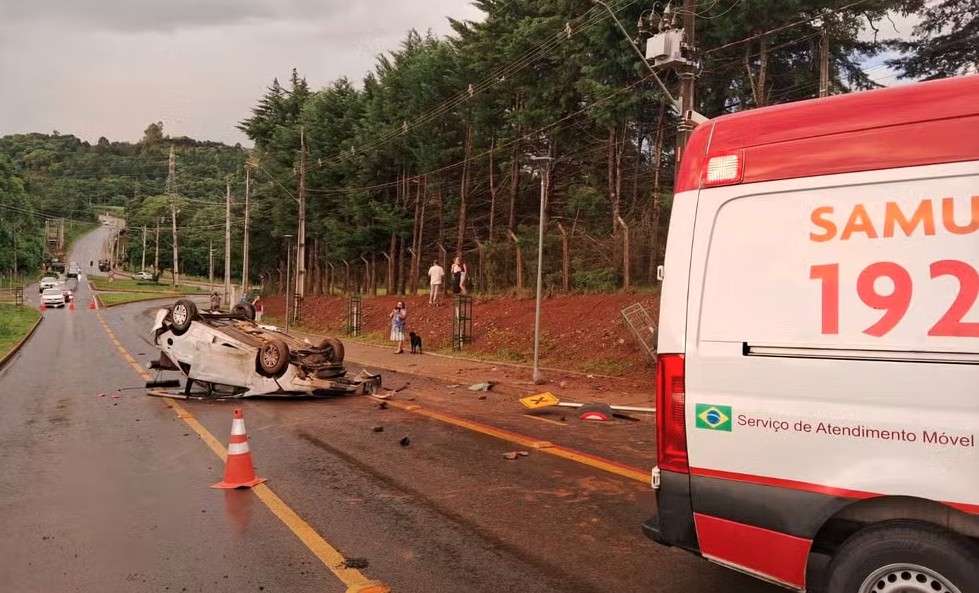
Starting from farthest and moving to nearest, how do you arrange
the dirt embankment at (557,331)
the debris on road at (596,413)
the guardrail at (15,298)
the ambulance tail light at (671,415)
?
the guardrail at (15,298) < the dirt embankment at (557,331) < the debris on road at (596,413) < the ambulance tail light at (671,415)

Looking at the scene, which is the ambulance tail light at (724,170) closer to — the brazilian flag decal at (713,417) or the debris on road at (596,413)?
the brazilian flag decal at (713,417)

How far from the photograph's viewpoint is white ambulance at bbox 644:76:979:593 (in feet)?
8.87

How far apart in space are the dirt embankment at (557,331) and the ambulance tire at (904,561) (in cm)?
1181

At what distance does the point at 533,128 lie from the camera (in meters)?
27.4

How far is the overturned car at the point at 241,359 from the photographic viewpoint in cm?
1195

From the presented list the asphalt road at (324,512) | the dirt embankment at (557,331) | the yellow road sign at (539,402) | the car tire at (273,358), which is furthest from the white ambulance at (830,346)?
the dirt embankment at (557,331)

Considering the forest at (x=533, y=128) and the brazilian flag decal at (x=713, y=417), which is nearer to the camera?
the brazilian flag decal at (x=713, y=417)

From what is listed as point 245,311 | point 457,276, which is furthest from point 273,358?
point 457,276

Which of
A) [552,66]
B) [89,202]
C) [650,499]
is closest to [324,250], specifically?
[552,66]

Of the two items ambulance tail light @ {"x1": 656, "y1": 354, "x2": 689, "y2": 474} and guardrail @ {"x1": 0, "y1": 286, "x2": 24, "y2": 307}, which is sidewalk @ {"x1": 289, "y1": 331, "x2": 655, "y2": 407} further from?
guardrail @ {"x1": 0, "y1": 286, "x2": 24, "y2": 307}

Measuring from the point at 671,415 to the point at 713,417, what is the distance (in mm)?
226

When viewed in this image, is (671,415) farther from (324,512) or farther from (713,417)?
(324,512)

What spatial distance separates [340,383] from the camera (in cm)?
1264

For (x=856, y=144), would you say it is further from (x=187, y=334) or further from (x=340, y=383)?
(x=187, y=334)
